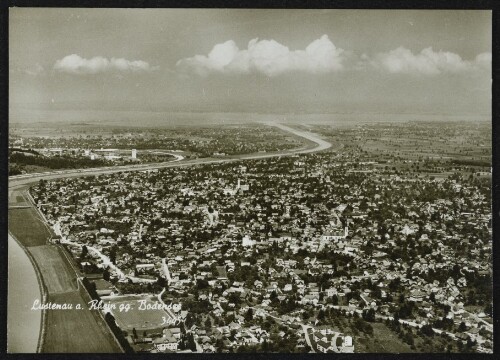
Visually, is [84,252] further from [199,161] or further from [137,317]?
[199,161]

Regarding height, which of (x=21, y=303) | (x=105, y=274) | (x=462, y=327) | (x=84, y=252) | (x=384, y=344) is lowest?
(x=384, y=344)

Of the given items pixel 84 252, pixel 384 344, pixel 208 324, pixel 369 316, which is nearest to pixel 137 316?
pixel 208 324

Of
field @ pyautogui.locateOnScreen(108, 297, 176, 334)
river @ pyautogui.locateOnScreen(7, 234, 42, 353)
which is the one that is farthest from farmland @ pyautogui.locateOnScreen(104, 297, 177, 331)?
river @ pyautogui.locateOnScreen(7, 234, 42, 353)

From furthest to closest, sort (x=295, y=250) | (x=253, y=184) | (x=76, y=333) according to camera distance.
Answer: (x=253, y=184)
(x=295, y=250)
(x=76, y=333)

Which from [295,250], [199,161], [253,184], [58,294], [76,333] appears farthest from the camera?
[199,161]

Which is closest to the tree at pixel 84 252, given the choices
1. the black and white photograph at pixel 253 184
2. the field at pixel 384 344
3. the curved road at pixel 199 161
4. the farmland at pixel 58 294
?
the black and white photograph at pixel 253 184

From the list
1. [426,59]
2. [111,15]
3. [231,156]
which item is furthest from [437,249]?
[111,15]
